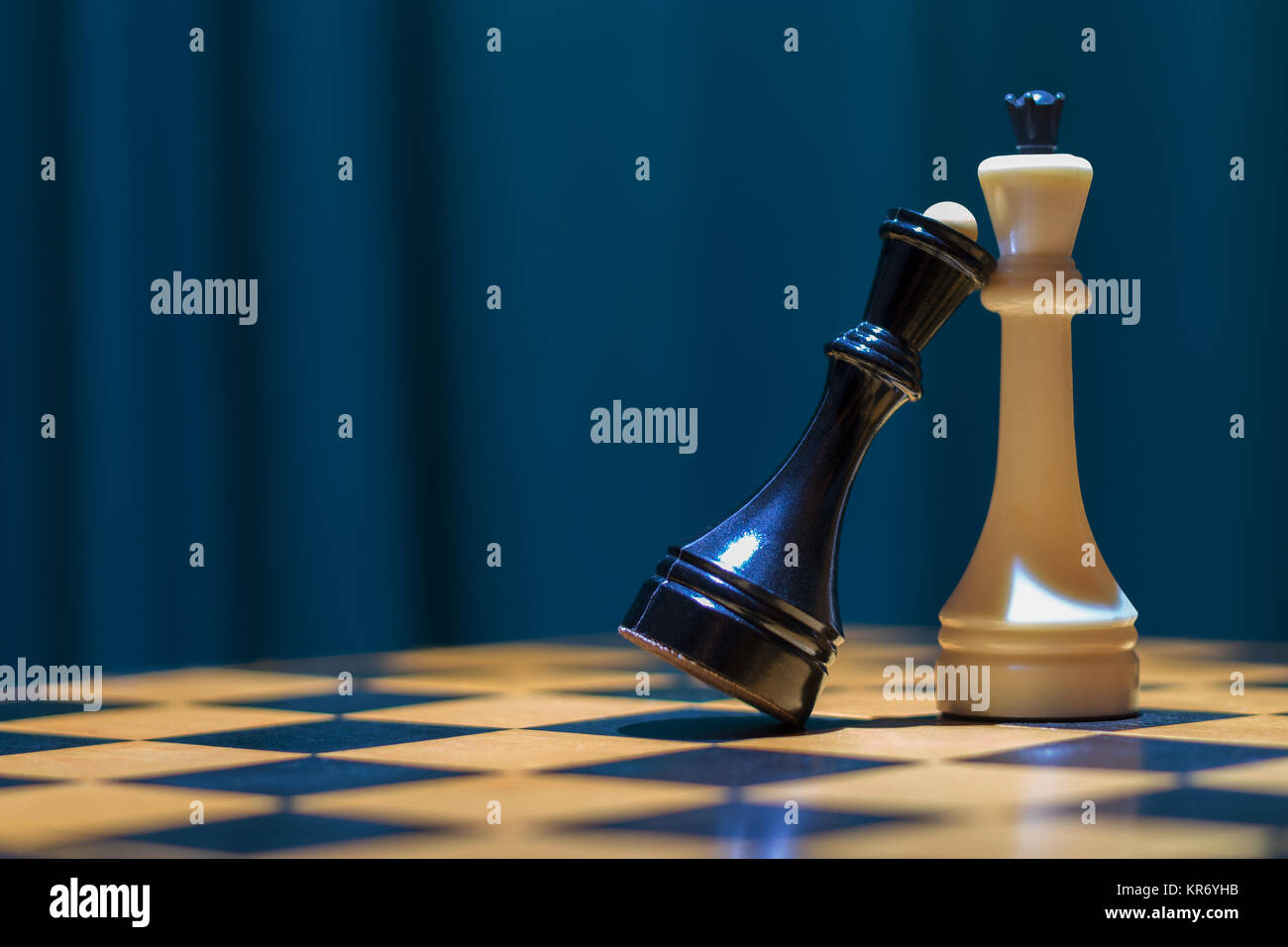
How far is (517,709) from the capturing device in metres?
1.11

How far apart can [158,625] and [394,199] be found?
0.49 meters

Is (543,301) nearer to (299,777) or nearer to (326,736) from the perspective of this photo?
(326,736)

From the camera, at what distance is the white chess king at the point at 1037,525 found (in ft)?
3.41

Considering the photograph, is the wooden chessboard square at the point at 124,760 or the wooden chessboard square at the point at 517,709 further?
the wooden chessboard square at the point at 517,709

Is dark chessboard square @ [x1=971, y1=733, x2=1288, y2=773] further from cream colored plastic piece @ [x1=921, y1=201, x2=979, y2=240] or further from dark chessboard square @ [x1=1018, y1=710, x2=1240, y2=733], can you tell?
cream colored plastic piece @ [x1=921, y1=201, x2=979, y2=240]

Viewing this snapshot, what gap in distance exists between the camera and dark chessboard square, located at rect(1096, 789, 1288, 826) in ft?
2.35

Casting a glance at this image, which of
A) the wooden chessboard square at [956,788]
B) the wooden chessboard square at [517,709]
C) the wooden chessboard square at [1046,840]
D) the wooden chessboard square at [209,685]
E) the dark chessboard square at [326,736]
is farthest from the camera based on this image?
the wooden chessboard square at [209,685]

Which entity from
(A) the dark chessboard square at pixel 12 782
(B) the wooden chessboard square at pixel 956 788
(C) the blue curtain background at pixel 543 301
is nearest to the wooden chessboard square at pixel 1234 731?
(B) the wooden chessboard square at pixel 956 788

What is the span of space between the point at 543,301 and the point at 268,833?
1278mm

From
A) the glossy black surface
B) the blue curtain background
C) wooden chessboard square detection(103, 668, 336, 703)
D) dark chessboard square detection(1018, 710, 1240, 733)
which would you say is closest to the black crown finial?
the glossy black surface

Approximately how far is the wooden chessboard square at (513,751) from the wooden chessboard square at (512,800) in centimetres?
5

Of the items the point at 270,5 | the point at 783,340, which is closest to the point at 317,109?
the point at 270,5

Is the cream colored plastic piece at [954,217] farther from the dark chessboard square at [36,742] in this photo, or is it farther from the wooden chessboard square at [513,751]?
the dark chessboard square at [36,742]

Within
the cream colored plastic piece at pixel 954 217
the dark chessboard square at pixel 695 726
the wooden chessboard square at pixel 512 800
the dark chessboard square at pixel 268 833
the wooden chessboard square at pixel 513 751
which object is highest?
the cream colored plastic piece at pixel 954 217
